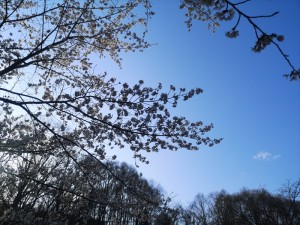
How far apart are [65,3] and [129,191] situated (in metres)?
5.48

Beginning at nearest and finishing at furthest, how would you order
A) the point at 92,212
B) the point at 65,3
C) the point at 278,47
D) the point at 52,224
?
1. the point at 278,47
2. the point at 65,3
3. the point at 92,212
4. the point at 52,224

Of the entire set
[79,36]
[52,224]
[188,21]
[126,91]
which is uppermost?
[188,21]

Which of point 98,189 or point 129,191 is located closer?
point 129,191

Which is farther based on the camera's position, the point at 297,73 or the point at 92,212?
the point at 92,212

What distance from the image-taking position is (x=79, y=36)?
7.97 metres

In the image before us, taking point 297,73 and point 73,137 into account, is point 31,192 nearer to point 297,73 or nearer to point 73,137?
point 73,137

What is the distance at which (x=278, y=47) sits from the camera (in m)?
2.49

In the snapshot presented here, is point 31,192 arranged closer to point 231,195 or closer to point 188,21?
point 188,21

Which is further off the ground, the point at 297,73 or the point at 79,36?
the point at 79,36

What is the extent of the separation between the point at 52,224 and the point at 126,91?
276 inches

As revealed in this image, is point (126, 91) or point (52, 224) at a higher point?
point (126, 91)

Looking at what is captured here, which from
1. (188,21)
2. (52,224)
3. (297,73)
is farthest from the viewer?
(52,224)

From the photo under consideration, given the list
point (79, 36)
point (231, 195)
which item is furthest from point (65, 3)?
point (231, 195)

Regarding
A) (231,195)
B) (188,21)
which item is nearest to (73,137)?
(188,21)
